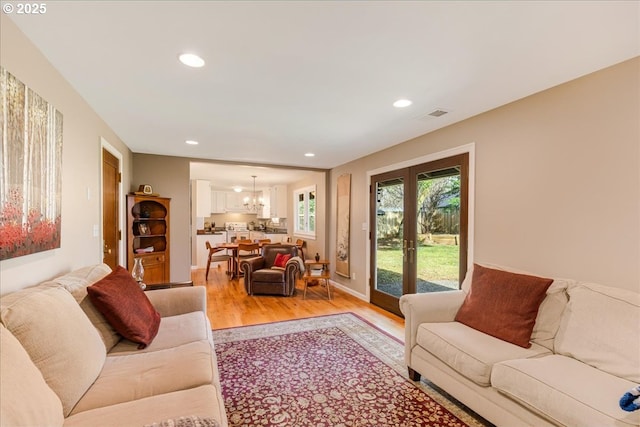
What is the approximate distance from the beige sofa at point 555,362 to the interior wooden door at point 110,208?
11.1 feet

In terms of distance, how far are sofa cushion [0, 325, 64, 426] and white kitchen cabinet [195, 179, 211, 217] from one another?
22.0 feet

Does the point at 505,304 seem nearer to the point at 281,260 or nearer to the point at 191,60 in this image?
the point at 191,60

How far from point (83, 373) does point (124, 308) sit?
1.76 feet

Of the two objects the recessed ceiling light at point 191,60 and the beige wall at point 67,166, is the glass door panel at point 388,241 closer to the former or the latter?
the recessed ceiling light at point 191,60

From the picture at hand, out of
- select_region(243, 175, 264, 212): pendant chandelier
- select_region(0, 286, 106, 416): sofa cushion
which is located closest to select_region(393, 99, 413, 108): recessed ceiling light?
select_region(0, 286, 106, 416): sofa cushion

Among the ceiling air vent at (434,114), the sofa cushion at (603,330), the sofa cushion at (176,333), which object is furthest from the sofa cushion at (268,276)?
the sofa cushion at (603,330)

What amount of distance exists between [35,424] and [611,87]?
3352 mm

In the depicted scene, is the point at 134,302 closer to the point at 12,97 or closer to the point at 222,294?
the point at 12,97

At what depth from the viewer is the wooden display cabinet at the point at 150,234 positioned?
4.18 metres

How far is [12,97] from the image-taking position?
146 centimetres

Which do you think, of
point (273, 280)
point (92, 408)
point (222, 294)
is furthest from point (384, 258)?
point (92, 408)

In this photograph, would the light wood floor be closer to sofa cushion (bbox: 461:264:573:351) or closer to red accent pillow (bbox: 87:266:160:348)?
sofa cushion (bbox: 461:264:573:351)

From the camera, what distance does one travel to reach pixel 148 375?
146cm

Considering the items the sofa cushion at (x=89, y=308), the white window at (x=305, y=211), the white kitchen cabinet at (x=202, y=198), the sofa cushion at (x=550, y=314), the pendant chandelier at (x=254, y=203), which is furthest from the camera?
the pendant chandelier at (x=254, y=203)
